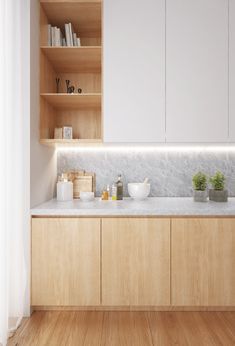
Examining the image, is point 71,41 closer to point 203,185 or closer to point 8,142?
point 8,142

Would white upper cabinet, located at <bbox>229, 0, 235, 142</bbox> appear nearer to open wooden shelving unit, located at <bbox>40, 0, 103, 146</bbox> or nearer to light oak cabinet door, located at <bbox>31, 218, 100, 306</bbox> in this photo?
open wooden shelving unit, located at <bbox>40, 0, 103, 146</bbox>

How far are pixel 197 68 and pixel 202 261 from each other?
1.49 m

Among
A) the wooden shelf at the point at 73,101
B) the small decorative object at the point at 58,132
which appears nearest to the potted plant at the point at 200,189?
the wooden shelf at the point at 73,101

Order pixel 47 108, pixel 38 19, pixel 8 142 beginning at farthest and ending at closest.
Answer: pixel 47 108 < pixel 38 19 < pixel 8 142

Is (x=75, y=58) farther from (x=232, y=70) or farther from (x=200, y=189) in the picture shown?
(x=200, y=189)

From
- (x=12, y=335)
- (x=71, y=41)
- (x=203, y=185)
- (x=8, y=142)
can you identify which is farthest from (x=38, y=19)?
(x=12, y=335)

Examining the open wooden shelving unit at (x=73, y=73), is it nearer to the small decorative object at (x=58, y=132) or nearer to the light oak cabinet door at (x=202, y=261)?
the small decorative object at (x=58, y=132)

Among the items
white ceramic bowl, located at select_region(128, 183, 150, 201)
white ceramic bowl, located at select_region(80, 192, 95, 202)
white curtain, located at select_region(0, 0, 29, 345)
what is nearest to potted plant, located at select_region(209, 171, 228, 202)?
white ceramic bowl, located at select_region(128, 183, 150, 201)

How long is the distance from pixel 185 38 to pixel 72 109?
3.90 ft

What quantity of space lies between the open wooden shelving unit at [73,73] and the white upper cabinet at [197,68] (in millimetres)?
587

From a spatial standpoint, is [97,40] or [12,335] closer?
[12,335]

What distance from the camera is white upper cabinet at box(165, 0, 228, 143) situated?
2.48 m

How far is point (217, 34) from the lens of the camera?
2.47 m

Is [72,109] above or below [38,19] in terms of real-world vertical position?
below
